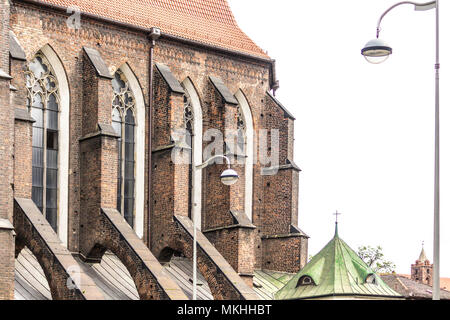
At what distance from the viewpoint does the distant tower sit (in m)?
116


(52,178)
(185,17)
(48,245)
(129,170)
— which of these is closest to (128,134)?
(129,170)

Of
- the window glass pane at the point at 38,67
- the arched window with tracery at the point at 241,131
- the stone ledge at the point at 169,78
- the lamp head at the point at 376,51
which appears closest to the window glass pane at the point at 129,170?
the stone ledge at the point at 169,78

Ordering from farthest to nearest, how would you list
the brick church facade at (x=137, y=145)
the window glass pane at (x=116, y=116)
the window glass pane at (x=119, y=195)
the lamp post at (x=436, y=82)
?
the window glass pane at (x=116, y=116) → the window glass pane at (x=119, y=195) → the brick church facade at (x=137, y=145) → the lamp post at (x=436, y=82)

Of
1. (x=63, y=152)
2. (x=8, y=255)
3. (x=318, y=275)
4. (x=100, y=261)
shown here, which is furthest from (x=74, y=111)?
(x=318, y=275)

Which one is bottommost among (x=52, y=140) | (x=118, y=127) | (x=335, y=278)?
(x=335, y=278)

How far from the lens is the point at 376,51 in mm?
20953

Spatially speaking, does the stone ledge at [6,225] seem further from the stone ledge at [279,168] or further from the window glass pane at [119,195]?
the stone ledge at [279,168]

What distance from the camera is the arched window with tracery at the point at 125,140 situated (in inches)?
1455

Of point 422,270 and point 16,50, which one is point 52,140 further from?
point 422,270

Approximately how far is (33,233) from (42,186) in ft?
14.2

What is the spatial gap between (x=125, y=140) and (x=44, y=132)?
3.43 metres

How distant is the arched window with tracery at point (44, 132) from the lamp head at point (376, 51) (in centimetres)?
1628

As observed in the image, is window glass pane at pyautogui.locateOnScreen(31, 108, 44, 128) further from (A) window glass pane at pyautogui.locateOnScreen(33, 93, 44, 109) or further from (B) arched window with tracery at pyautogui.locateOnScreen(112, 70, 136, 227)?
(B) arched window with tracery at pyautogui.locateOnScreen(112, 70, 136, 227)

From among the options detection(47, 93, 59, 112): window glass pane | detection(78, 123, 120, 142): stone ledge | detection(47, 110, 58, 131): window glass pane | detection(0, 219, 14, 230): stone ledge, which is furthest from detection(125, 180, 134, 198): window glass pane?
detection(0, 219, 14, 230): stone ledge
